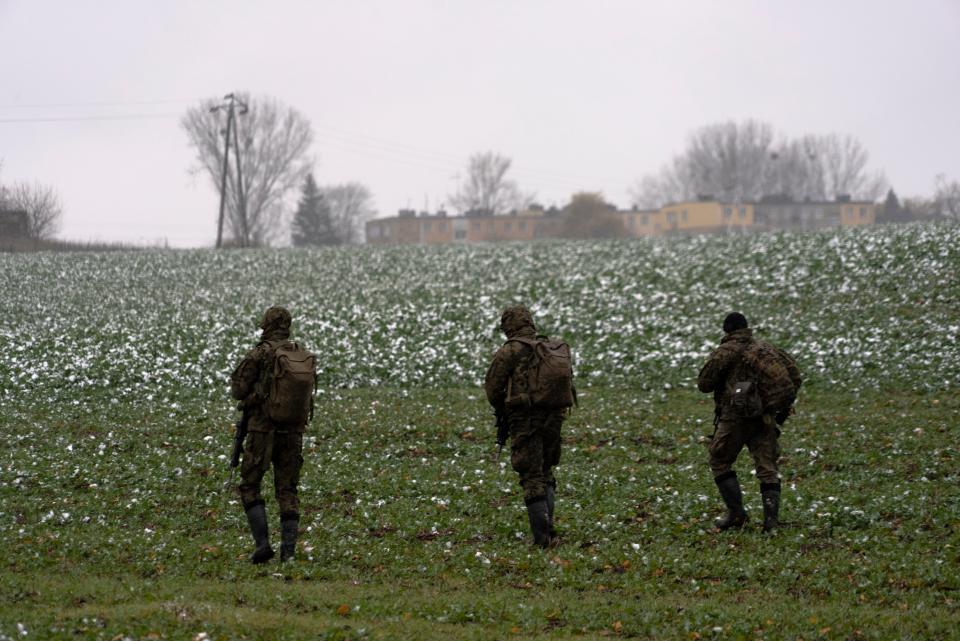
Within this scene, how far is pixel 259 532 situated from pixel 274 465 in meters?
0.74

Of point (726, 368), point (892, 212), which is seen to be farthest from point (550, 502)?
point (892, 212)

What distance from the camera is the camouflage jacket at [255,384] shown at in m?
10.2

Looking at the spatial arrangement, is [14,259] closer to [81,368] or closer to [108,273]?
[108,273]

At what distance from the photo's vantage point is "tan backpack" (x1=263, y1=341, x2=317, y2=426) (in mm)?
10062

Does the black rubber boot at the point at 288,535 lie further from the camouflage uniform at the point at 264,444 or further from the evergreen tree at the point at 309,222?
the evergreen tree at the point at 309,222

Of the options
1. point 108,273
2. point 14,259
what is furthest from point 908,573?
point 14,259

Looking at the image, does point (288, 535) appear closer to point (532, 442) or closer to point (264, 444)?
point (264, 444)

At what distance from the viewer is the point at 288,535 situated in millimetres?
10438

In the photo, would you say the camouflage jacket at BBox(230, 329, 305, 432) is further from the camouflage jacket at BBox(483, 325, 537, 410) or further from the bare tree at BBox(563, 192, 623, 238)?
the bare tree at BBox(563, 192, 623, 238)

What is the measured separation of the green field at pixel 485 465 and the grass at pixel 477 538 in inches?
2.0

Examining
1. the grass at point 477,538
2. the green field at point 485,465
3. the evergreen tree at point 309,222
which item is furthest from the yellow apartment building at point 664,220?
the grass at point 477,538

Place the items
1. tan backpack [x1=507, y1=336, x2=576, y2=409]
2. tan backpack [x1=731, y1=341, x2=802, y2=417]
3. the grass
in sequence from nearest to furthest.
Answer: the grass < tan backpack [x1=507, y1=336, x2=576, y2=409] < tan backpack [x1=731, y1=341, x2=802, y2=417]

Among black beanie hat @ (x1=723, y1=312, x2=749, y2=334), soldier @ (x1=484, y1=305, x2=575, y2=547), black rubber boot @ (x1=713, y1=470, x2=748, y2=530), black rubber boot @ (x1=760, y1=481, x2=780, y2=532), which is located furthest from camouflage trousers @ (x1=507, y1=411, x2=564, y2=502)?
black rubber boot @ (x1=760, y1=481, x2=780, y2=532)

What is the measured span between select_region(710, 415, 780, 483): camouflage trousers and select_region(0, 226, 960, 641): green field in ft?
2.59
